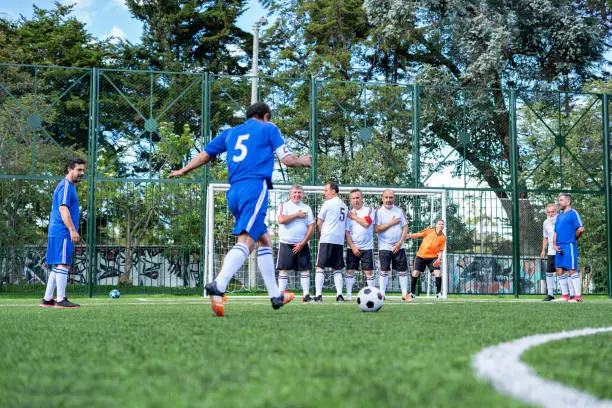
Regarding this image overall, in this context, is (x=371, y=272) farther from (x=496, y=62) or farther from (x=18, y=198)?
(x=496, y=62)

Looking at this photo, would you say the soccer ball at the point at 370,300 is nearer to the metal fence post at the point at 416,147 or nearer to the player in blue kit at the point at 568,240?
the player in blue kit at the point at 568,240

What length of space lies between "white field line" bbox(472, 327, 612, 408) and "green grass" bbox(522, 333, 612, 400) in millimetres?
53

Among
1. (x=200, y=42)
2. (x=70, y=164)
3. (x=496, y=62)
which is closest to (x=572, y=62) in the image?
(x=496, y=62)

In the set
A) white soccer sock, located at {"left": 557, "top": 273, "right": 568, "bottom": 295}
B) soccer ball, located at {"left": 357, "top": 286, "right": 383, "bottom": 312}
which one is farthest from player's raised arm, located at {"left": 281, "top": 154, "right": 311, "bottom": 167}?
white soccer sock, located at {"left": 557, "top": 273, "right": 568, "bottom": 295}

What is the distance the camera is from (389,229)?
11.3 m

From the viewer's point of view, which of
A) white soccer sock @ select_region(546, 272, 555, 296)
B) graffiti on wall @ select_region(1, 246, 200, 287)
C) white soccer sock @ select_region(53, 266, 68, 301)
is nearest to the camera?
white soccer sock @ select_region(53, 266, 68, 301)

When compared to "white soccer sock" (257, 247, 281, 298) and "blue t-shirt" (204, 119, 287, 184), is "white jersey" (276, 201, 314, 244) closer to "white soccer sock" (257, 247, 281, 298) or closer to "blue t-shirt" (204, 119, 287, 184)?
"white soccer sock" (257, 247, 281, 298)

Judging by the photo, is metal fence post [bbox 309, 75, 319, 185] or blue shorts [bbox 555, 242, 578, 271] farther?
metal fence post [bbox 309, 75, 319, 185]

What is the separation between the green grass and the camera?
235cm

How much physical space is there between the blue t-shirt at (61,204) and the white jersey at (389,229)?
4.96 metres

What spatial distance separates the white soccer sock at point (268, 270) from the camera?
21.5 feet

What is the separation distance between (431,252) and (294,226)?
471 centimetres

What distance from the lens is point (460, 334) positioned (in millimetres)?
4129

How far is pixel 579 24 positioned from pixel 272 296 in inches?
755
